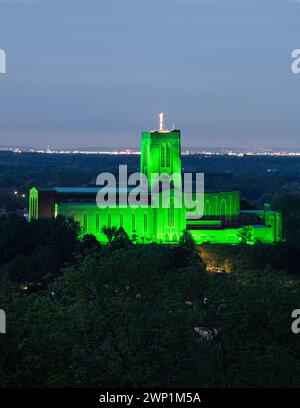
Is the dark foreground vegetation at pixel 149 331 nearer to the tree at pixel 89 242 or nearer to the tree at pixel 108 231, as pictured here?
the tree at pixel 89 242

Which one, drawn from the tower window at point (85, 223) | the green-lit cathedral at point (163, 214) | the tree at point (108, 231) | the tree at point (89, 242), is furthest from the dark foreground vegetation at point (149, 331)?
the tower window at point (85, 223)

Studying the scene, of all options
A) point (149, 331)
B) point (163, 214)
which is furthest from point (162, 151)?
point (149, 331)

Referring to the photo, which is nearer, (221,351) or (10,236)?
(221,351)

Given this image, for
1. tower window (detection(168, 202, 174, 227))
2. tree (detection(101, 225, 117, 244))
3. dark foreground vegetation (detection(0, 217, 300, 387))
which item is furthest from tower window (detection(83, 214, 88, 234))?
dark foreground vegetation (detection(0, 217, 300, 387))

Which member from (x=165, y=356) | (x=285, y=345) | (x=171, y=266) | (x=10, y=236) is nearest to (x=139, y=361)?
(x=165, y=356)

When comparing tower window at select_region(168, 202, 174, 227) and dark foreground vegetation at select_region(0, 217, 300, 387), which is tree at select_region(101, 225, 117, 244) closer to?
tower window at select_region(168, 202, 174, 227)
